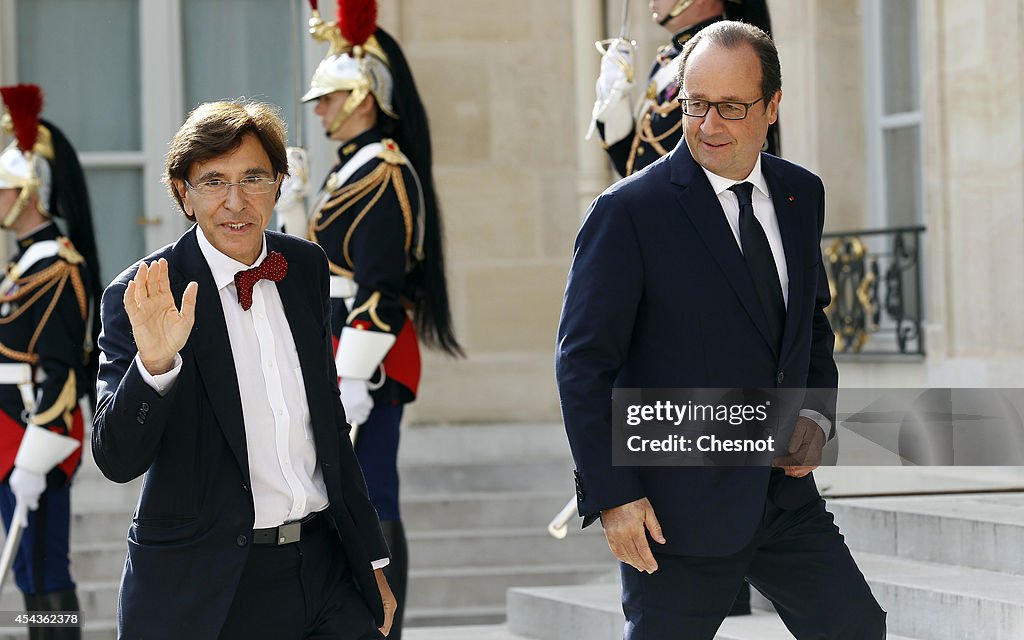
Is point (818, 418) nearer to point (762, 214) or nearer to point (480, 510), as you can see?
point (762, 214)

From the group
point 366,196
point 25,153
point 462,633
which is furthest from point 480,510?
point 366,196

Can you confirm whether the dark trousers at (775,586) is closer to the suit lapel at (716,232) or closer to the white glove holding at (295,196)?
the suit lapel at (716,232)

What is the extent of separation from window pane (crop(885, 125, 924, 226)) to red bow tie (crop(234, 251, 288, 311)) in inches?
215

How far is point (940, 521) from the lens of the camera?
17.8 ft

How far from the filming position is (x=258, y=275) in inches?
130

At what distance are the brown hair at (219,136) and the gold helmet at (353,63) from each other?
2.35 m

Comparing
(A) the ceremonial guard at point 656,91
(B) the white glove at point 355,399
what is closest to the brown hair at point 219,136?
A: (A) the ceremonial guard at point 656,91

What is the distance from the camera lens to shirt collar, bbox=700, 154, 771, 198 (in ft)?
11.1

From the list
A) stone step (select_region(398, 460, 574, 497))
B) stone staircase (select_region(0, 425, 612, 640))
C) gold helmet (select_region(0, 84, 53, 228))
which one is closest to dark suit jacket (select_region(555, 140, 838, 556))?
gold helmet (select_region(0, 84, 53, 228))

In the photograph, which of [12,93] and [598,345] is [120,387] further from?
[12,93]

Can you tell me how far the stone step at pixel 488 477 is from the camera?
8758 millimetres

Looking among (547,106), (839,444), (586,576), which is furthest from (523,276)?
(839,444)

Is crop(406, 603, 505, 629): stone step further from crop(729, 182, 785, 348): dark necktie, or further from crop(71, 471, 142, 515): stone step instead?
crop(729, 182, 785, 348): dark necktie

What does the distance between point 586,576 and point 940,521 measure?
278 centimetres
